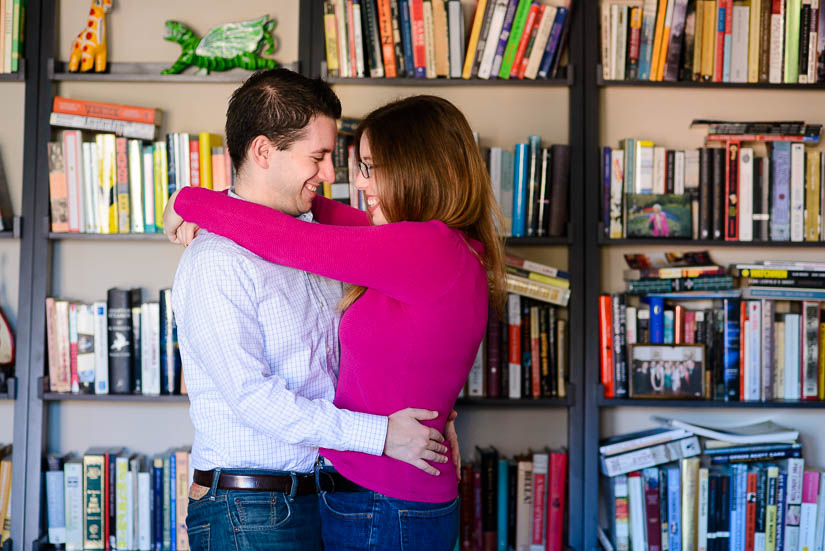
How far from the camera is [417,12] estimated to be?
264 cm

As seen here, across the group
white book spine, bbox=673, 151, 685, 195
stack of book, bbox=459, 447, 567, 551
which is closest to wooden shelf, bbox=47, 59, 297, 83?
white book spine, bbox=673, 151, 685, 195

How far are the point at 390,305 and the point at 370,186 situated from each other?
0.24 metres

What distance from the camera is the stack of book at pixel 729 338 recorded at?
2.66 metres

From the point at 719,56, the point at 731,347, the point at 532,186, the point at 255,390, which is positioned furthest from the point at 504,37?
the point at 255,390

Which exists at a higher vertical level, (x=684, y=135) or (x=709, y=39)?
(x=709, y=39)

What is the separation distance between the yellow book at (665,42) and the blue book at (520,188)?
0.54m

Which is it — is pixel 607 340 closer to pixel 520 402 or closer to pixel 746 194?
pixel 520 402

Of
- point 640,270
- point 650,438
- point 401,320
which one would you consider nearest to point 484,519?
point 650,438

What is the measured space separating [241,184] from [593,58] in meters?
1.57

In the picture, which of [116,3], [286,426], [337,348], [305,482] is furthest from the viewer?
[116,3]

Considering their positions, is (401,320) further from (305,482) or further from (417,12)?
(417,12)

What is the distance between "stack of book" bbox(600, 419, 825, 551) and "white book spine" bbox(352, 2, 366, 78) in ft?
5.11

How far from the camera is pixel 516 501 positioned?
8.86 feet

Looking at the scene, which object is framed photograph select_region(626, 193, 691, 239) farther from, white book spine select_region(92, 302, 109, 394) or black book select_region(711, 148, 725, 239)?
white book spine select_region(92, 302, 109, 394)
